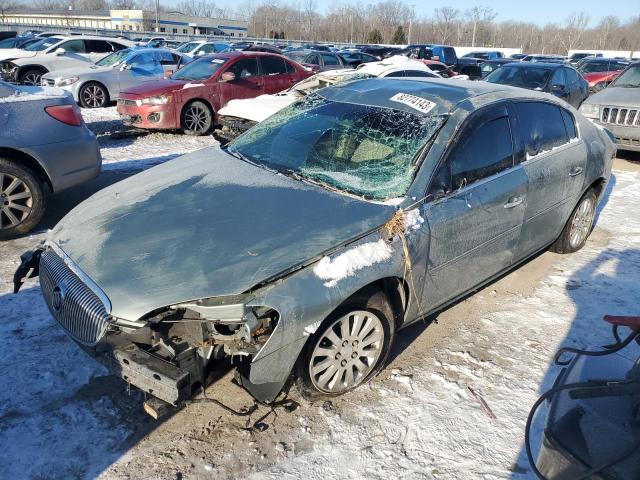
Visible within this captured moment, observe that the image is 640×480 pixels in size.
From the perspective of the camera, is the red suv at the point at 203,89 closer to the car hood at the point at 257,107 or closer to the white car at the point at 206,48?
the car hood at the point at 257,107

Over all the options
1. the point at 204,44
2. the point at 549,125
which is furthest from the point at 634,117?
the point at 204,44

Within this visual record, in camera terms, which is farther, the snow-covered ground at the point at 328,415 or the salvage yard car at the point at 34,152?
the salvage yard car at the point at 34,152

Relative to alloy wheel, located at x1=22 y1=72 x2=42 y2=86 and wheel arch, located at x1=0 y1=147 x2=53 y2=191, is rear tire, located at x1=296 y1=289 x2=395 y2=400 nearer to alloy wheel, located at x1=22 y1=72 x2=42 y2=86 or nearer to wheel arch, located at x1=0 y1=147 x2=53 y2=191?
wheel arch, located at x1=0 y1=147 x2=53 y2=191

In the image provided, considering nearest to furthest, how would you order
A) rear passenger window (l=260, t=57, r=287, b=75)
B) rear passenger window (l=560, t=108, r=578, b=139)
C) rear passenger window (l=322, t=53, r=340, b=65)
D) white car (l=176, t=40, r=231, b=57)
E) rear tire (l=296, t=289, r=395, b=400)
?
1. rear tire (l=296, t=289, r=395, b=400)
2. rear passenger window (l=560, t=108, r=578, b=139)
3. rear passenger window (l=260, t=57, r=287, b=75)
4. rear passenger window (l=322, t=53, r=340, b=65)
5. white car (l=176, t=40, r=231, b=57)

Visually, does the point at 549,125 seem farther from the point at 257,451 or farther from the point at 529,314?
the point at 257,451

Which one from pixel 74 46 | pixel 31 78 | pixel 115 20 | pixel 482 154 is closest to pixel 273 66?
pixel 31 78

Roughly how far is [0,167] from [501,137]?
14.4 ft

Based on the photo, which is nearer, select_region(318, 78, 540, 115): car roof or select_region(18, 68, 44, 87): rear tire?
select_region(318, 78, 540, 115): car roof

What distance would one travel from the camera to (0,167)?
15.8 feet

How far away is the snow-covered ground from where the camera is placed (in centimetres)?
257

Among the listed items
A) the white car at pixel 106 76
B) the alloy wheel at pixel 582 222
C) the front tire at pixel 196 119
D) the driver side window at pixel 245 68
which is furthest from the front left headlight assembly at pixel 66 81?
the alloy wheel at pixel 582 222

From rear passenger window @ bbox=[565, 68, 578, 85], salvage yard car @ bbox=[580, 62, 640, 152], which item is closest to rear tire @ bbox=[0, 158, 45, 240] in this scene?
salvage yard car @ bbox=[580, 62, 640, 152]

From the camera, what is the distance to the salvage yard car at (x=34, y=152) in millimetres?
4879

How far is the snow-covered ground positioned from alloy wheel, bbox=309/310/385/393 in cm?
15
